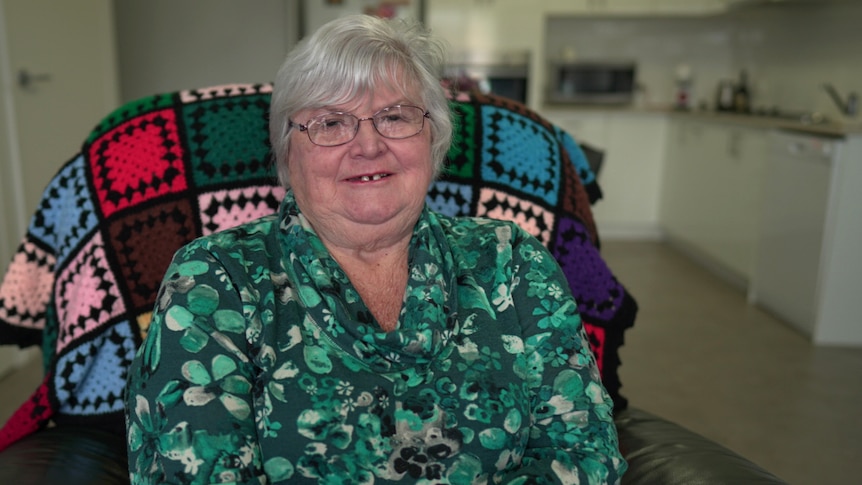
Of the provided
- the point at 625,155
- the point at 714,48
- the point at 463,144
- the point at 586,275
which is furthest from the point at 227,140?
the point at 714,48

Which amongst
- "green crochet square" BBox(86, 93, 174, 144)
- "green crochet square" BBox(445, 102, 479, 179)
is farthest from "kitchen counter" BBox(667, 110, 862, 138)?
"green crochet square" BBox(86, 93, 174, 144)

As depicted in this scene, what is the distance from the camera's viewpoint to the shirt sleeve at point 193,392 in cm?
85

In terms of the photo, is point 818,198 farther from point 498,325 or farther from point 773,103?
point 498,325

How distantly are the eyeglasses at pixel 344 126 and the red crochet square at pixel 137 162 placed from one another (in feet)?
1.05

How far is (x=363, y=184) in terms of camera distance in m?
1.04

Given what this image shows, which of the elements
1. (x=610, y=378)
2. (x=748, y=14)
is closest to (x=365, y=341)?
(x=610, y=378)

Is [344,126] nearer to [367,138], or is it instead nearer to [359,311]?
[367,138]

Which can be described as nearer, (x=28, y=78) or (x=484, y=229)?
(x=484, y=229)

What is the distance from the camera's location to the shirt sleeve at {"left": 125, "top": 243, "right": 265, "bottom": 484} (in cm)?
85

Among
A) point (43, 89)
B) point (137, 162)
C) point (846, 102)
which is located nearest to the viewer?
point (137, 162)

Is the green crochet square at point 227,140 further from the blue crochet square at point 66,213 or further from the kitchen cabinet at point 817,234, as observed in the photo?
the kitchen cabinet at point 817,234

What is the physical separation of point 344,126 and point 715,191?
3696mm

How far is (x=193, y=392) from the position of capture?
862 mm

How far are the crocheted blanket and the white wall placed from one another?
9.65 ft
